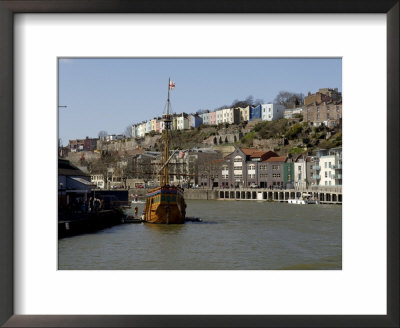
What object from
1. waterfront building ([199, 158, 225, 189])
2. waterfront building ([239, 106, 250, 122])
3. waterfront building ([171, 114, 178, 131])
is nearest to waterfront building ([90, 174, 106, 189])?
waterfront building ([199, 158, 225, 189])

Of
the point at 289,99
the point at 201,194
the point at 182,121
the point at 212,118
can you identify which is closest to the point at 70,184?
the point at 182,121

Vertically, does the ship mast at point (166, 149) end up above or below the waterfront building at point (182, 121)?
below

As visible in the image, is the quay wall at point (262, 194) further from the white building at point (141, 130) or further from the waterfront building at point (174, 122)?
the white building at point (141, 130)

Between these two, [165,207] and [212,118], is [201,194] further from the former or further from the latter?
[212,118]

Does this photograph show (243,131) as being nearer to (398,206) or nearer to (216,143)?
(216,143)

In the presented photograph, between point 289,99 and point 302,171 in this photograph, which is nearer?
point 289,99

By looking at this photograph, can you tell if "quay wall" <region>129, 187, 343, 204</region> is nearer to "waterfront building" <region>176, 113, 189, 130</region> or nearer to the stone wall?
"waterfront building" <region>176, 113, 189, 130</region>

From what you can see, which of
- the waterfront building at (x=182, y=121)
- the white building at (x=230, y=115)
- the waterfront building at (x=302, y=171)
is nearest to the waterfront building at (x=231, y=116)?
the white building at (x=230, y=115)
